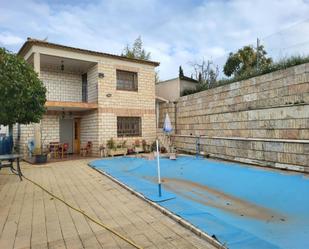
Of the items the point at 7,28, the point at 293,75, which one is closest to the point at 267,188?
the point at 293,75

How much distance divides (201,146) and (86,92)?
24.7 ft

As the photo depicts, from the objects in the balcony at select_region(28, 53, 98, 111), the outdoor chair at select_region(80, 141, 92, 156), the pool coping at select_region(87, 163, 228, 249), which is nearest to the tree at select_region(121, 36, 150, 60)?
the balcony at select_region(28, 53, 98, 111)

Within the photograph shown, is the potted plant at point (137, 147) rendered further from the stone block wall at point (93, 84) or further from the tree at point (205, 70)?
the tree at point (205, 70)

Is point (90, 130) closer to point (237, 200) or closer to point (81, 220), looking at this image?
point (237, 200)

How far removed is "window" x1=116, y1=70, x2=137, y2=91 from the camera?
51.8ft

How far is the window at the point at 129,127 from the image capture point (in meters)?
15.6

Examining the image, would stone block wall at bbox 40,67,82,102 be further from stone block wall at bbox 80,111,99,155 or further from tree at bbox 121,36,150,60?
tree at bbox 121,36,150,60

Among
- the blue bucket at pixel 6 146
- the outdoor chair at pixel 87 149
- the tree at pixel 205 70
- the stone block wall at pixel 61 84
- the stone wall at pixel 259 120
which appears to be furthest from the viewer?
the tree at pixel 205 70

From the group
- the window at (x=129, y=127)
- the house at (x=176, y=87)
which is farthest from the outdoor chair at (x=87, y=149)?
the house at (x=176, y=87)

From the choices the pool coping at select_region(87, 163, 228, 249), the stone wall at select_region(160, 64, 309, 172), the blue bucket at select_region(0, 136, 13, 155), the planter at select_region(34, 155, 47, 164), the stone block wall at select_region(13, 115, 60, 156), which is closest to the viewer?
the pool coping at select_region(87, 163, 228, 249)

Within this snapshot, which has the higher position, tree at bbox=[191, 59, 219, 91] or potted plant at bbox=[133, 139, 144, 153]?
tree at bbox=[191, 59, 219, 91]

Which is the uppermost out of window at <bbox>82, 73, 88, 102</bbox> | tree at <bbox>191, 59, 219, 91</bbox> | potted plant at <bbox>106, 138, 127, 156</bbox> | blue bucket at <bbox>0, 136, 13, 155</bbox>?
tree at <bbox>191, 59, 219, 91</bbox>

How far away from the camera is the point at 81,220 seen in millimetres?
4797

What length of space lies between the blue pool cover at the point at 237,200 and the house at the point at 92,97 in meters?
5.01
